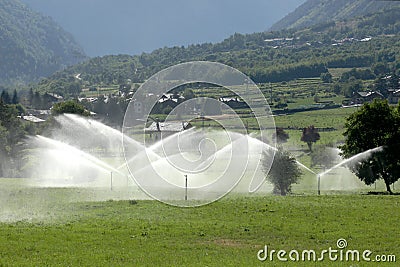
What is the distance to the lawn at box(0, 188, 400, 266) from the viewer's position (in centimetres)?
2898

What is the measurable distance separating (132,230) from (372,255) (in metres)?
11.6

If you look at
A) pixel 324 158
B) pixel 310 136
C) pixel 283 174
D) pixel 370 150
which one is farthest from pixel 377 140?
pixel 310 136

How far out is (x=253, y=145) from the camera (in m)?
58.5

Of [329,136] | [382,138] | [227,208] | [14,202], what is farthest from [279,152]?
[329,136]

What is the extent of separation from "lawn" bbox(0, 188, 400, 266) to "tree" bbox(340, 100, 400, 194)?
423 inches

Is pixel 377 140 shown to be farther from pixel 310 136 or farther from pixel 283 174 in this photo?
pixel 310 136

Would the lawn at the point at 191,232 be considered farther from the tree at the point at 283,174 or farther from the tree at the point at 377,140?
the tree at the point at 283,174

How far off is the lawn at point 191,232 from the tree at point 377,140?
1076 centimetres

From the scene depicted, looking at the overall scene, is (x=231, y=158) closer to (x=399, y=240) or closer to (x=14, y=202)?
(x=14, y=202)

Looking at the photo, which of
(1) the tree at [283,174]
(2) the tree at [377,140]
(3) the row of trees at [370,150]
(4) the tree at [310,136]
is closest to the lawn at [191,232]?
(2) the tree at [377,140]

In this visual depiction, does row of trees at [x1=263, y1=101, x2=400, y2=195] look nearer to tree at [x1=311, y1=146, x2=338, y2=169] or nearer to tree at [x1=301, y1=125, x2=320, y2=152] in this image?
tree at [x1=311, y1=146, x2=338, y2=169]

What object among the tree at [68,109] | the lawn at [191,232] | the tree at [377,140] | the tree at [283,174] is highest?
the tree at [68,109]

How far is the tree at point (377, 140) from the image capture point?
5438cm

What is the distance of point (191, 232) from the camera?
3375cm
